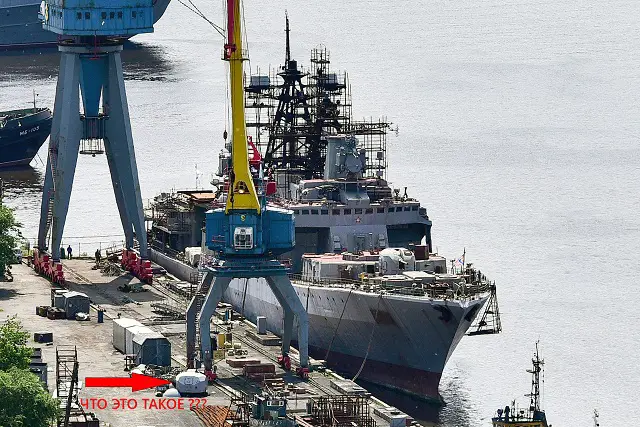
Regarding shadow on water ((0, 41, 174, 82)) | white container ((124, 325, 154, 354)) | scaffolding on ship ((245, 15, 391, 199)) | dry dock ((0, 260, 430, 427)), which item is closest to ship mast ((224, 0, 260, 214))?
white container ((124, 325, 154, 354))

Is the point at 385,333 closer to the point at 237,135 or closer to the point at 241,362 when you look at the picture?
the point at 241,362

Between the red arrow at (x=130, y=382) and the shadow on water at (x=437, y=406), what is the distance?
11.3 m

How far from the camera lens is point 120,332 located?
7688cm

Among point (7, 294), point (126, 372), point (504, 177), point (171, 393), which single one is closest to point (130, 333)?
point (126, 372)

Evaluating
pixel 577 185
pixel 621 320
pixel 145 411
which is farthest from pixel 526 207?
pixel 145 411

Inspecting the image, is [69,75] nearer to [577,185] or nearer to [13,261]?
[13,261]

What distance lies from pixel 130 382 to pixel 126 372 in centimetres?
192

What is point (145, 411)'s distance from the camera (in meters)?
66.2

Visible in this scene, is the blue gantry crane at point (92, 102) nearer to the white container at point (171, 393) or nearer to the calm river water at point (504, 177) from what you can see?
the calm river water at point (504, 177)

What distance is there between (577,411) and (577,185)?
52931 mm

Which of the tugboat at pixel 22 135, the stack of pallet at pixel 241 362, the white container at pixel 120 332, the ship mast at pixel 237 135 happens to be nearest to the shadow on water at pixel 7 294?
the white container at pixel 120 332

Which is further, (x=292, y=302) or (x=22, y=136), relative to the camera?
(x=22, y=136)

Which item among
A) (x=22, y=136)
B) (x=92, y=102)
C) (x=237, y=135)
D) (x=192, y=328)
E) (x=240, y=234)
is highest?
(x=92, y=102)

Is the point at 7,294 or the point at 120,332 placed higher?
the point at 120,332
